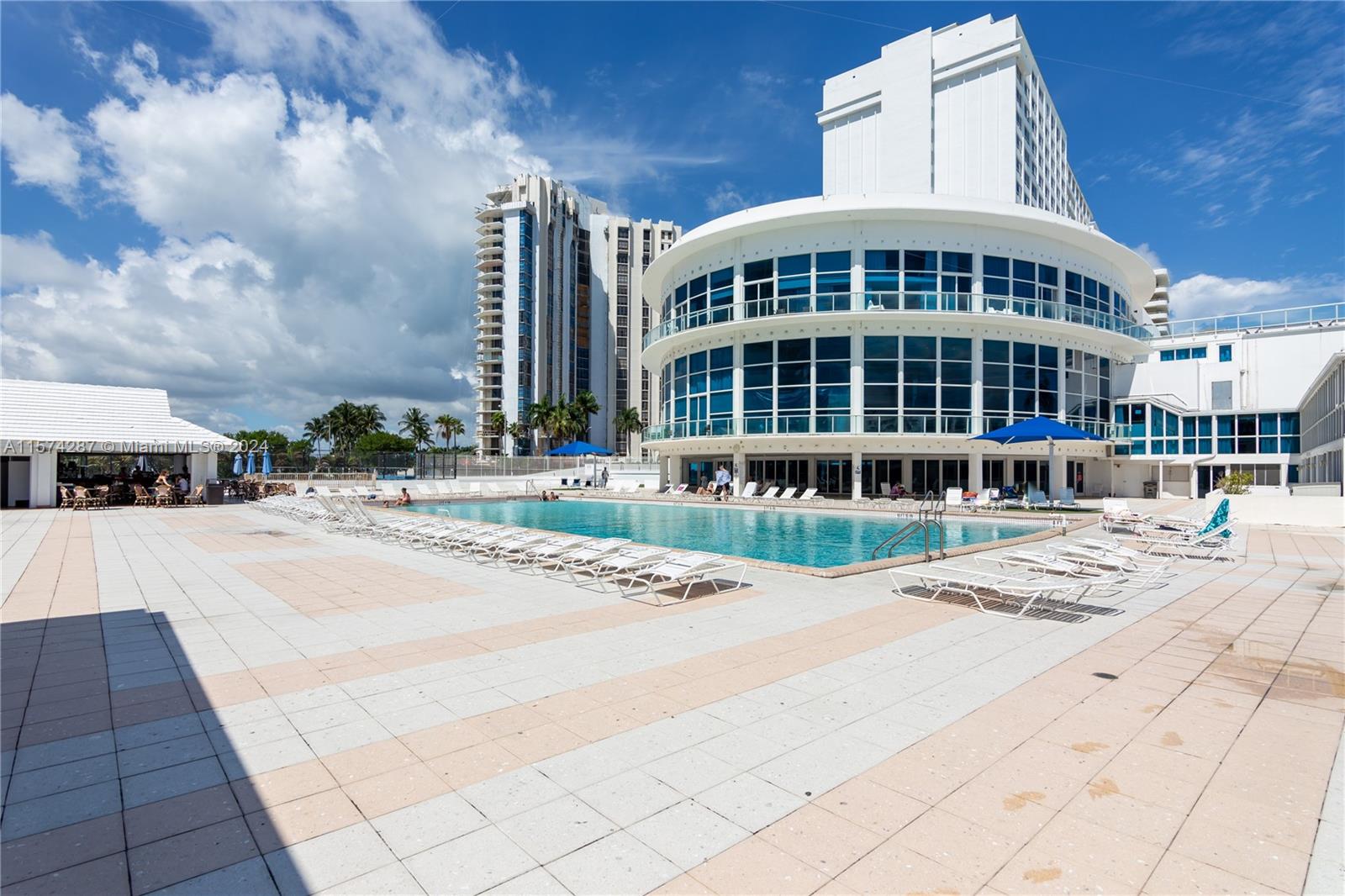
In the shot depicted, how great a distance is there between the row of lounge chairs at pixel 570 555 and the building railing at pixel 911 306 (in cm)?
1841

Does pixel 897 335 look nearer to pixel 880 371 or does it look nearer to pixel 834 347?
pixel 880 371

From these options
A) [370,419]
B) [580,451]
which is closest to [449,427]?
[370,419]

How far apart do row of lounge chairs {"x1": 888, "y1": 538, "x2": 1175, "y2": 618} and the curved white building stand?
705 inches

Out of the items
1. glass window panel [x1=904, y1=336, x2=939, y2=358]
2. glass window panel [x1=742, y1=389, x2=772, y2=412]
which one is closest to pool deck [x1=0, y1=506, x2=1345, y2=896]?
glass window panel [x1=904, y1=336, x2=939, y2=358]

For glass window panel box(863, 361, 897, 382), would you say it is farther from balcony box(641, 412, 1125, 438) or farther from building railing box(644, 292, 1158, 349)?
building railing box(644, 292, 1158, 349)

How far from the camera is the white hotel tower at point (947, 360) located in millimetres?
27500

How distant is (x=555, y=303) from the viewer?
84.4 m

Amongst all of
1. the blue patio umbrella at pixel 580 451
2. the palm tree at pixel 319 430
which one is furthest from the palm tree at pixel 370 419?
the blue patio umbrella at pixel 580 451

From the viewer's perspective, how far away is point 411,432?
93.5m

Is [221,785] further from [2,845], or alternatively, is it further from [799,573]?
[799,573]

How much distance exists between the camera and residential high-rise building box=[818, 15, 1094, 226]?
42094 mm

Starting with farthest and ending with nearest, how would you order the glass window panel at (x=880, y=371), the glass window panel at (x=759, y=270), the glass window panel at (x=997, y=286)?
the glass window panel at (x=759, y=270), the glass window panel at (x=997, y=286), the glass window panel at (x=880, y=371)

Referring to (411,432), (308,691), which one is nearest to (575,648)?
(308,691)

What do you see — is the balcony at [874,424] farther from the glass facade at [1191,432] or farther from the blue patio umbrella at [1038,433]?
the blue patio umbrella at [1038,433]
